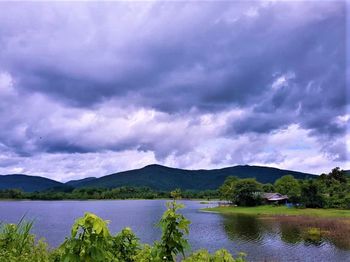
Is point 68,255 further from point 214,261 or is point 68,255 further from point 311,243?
point 311,243

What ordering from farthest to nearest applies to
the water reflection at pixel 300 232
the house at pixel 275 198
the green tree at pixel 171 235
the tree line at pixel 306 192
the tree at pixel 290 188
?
the house at pixel 275 198 < the tree at pixel 290 188 < the tree line at pixel 306 192 < the water reflection at pixel 300 232 < the green tree at pixel 171 235

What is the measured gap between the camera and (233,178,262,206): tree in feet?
311

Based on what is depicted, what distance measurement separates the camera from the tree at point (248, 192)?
94.7 m

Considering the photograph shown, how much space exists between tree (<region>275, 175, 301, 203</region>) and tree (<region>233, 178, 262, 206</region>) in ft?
25.0

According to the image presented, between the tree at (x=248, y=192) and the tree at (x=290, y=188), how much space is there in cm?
760

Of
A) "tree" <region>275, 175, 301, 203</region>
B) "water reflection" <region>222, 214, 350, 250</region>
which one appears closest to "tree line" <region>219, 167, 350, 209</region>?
"tree" <region>275, 175, 301, 203</region>

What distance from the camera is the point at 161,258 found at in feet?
17.9

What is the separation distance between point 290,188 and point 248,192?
10.6 m

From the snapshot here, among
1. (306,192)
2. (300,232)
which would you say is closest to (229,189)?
(306,192)

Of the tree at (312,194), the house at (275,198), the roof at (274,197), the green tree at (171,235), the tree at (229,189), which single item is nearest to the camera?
the green tree at (171,235)

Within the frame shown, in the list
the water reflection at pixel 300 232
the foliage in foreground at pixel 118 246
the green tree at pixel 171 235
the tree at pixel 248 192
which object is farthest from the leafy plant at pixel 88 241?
the tree at pixel 248 192

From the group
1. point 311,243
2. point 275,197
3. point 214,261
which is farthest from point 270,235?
point 275,197

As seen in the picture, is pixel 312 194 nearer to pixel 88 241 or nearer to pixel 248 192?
pixel 248 192

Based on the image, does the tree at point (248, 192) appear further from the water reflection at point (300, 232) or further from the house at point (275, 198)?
the water reflection at point (300, 232)
